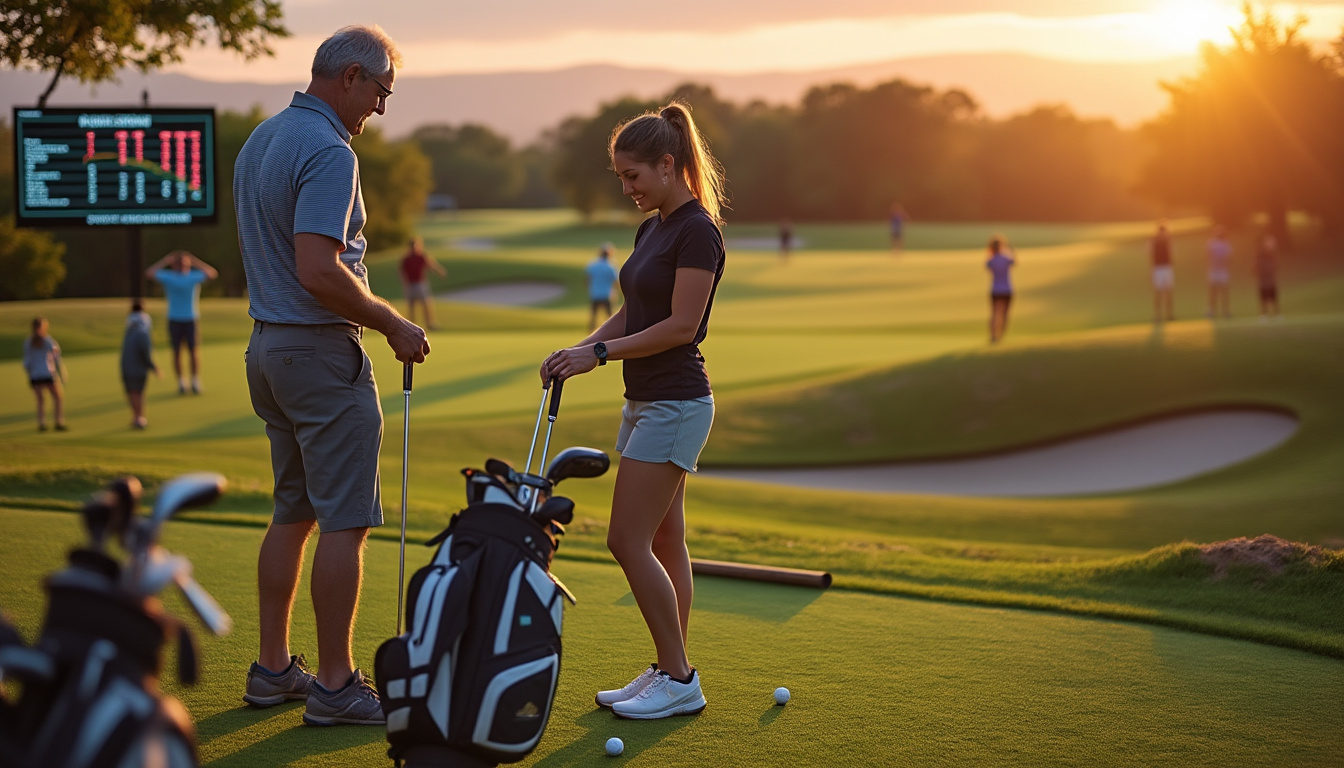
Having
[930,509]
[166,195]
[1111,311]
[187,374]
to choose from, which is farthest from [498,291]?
[930,509]

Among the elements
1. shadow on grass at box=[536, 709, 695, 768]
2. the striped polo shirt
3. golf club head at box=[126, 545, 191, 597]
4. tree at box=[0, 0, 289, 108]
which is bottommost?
shadow on grass at box=[536, 709, 695, 768]

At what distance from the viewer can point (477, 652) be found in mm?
3061

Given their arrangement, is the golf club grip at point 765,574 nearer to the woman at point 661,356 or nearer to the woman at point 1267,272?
the woman at point 661,356

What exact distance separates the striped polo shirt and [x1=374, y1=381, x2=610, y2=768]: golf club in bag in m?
1.09

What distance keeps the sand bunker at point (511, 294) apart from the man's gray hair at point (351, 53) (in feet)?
118

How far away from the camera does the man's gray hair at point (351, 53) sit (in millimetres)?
3879

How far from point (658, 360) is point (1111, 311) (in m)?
29.3

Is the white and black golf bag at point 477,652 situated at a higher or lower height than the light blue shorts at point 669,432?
lower

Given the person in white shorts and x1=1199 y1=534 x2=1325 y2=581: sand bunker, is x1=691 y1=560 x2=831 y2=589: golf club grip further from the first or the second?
the person in white shorts

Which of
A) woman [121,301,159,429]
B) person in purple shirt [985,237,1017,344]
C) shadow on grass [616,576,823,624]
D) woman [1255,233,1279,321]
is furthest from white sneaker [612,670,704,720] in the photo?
woman [1255,233,1279,321]

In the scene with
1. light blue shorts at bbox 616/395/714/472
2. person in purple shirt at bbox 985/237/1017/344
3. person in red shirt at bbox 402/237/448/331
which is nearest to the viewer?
light blue shorts at bbox 616/395/714/472

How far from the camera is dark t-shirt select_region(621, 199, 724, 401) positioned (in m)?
3.94

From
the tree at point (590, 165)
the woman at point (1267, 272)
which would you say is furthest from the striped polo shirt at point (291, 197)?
the tree at point (590, 165)

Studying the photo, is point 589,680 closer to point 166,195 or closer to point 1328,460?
point 1328,460
